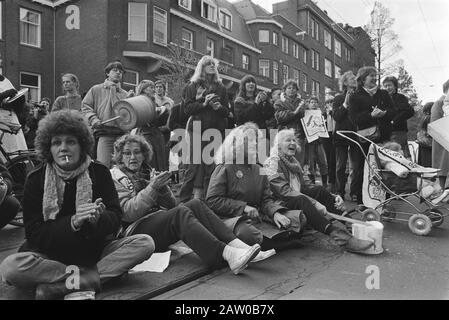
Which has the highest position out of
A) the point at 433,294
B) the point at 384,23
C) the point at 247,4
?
the point at 247,4

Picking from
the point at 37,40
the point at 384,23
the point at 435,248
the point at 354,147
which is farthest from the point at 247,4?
the point at 435,248

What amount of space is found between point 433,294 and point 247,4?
30.2 meters

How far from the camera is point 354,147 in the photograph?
18.7 feet

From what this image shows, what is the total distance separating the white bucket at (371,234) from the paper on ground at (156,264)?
1738mm

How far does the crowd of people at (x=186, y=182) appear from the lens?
8.36 ft

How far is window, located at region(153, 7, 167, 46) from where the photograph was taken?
20.0 metres

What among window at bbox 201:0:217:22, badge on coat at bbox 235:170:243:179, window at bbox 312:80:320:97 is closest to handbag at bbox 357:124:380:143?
badge on coat at bbox 235:170:243:179

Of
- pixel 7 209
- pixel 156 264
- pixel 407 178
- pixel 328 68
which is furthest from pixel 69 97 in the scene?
pixel 328 68

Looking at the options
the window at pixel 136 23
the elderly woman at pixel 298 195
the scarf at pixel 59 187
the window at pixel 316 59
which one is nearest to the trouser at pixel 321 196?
the elderly woman at pixel 298 195

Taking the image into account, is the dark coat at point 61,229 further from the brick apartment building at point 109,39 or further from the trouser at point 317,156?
the brick apartment building at point 109,39

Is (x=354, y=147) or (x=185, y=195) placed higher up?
(x=354, y=147)

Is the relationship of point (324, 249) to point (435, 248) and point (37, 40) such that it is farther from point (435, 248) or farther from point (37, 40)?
point (37, 40)

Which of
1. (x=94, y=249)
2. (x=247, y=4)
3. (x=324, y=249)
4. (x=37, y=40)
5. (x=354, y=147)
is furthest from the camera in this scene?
(x=247, y=4)

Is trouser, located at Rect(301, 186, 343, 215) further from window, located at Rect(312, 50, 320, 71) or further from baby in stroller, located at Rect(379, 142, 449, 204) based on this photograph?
window, located at Rect(312, 50, 320, 71)
